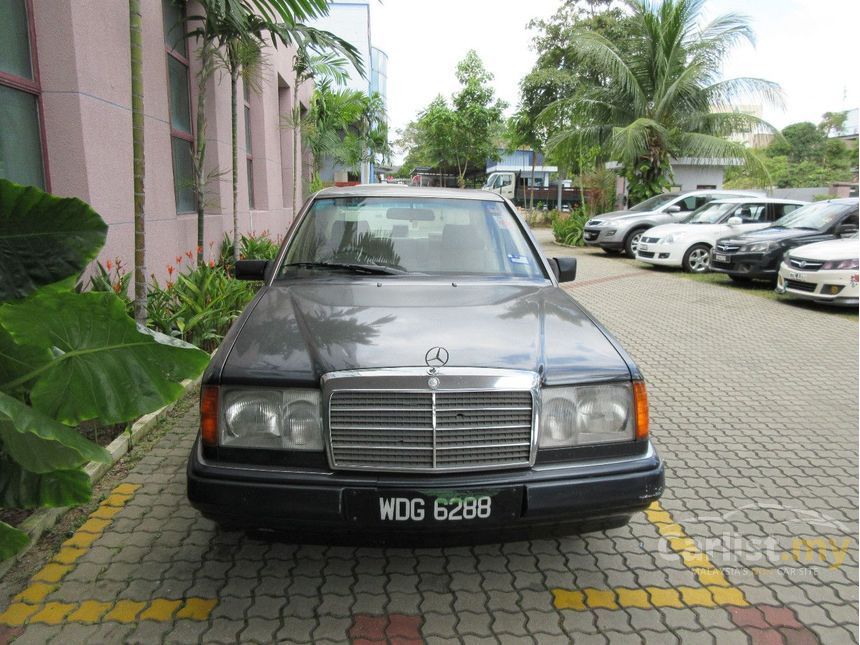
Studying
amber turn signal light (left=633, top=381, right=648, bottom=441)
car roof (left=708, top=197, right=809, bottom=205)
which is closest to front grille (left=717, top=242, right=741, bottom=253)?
car roof (left=708, top=197, right=809, bottom=205)

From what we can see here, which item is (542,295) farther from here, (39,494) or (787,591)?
(39,494)

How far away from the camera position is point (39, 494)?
231 centimetres

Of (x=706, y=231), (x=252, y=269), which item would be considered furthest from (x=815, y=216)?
(x=252, y=269)

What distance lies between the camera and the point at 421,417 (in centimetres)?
240

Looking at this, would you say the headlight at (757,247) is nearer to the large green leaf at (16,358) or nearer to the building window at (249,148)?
the building window at (249,148)

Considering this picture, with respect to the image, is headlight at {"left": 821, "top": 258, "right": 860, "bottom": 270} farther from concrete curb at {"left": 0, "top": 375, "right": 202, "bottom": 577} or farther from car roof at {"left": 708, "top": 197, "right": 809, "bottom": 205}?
concrete curb at {"left": 0, "top": 375, "right": 202, "bottom": 577}

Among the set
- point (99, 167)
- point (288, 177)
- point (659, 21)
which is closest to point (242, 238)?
point (99, 167)

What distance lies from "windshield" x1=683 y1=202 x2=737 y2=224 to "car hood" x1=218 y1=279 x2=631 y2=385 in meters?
12.5

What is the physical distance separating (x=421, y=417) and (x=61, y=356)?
1262 millimetres

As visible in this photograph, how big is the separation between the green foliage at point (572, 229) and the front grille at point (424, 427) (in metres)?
18.5

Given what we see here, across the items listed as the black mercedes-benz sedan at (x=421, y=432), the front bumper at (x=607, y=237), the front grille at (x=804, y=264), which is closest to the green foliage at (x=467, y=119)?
the front bumper at (x=607, y=237)

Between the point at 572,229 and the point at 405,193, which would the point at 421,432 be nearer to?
the point at 405,193

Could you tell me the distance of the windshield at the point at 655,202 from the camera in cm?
1734

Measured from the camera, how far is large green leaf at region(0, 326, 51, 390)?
219 cm
